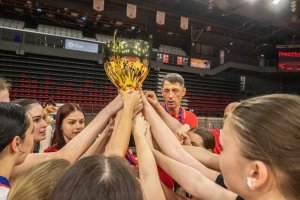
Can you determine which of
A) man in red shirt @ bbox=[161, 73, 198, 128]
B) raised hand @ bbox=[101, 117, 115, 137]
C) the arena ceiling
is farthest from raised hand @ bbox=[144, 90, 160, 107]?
the arena ceiling

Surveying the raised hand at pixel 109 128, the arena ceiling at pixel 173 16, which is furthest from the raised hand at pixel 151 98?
the arena ceiling at pixel 173 16

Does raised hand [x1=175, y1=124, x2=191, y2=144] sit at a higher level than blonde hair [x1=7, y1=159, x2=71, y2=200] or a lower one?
higher

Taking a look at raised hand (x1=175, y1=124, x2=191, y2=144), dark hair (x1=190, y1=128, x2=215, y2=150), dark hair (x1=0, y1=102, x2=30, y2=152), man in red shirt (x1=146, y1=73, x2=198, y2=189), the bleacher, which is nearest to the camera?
dark hair (x1=0, y1=102, x2=30, y2=152)

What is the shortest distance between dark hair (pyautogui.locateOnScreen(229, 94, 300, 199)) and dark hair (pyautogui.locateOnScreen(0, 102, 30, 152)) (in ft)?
2.97

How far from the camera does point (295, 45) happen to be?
1476cm

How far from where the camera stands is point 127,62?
1208 mm

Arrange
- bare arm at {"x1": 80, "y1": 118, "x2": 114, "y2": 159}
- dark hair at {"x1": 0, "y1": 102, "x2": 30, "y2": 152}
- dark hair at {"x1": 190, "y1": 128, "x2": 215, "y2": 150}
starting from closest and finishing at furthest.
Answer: dark hair at {"x1": 0, "y1": 102, "x2": 30, "y2": 152}, bare arm at {"x1": 80, "y1": 118, "x2": 114, "y2": 159}, dark hair at {"x1": 190, "y1": 128, "x2": 215, "y2": 150}

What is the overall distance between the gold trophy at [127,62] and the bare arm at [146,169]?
0.22 metres

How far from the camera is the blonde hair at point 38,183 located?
754mm

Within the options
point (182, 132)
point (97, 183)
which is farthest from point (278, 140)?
point (182, 132)

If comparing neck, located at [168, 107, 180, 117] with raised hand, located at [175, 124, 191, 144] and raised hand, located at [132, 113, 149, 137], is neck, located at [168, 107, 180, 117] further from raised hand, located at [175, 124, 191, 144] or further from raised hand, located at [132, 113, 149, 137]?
raised hand, located at [132, 113, 149, 137]

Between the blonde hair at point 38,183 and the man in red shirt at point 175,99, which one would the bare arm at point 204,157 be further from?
the man in red shirt at point 175,99

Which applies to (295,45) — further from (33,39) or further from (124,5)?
(33,39)

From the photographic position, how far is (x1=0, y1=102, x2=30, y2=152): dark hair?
112cm
